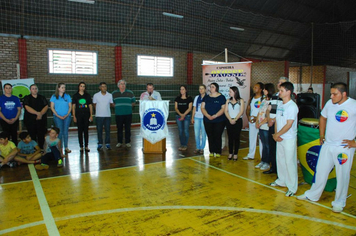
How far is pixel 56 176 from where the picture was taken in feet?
16.2

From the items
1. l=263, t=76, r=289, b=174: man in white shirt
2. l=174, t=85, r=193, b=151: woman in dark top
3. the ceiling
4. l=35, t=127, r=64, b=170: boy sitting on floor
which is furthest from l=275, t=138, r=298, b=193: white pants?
the ceiling

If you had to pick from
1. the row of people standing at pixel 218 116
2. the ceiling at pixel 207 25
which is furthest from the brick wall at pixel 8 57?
the row of people standing at pixel 218 116

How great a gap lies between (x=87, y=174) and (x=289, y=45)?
18.4 m

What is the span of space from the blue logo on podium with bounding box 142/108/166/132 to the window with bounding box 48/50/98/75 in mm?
7150

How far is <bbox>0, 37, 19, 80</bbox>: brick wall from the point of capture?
10.7 meters

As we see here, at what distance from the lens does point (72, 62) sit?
12.2 meters

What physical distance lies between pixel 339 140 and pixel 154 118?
4.00 meters

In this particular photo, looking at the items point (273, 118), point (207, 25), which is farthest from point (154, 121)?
point (207, 25)

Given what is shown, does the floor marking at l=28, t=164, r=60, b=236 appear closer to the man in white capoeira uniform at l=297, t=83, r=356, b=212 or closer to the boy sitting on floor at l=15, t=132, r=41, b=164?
the boy sitting on floor at l=15, t=132, r=41, b=164

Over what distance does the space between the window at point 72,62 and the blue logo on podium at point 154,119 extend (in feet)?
23.5

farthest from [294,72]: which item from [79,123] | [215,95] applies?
[79,123]

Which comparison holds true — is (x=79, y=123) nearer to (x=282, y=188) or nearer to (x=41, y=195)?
(x=41, y=195)

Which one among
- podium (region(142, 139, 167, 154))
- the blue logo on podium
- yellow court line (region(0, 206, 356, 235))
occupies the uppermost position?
the blue logo on podium

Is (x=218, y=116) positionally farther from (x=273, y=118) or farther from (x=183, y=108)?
(x=273, y=118)
